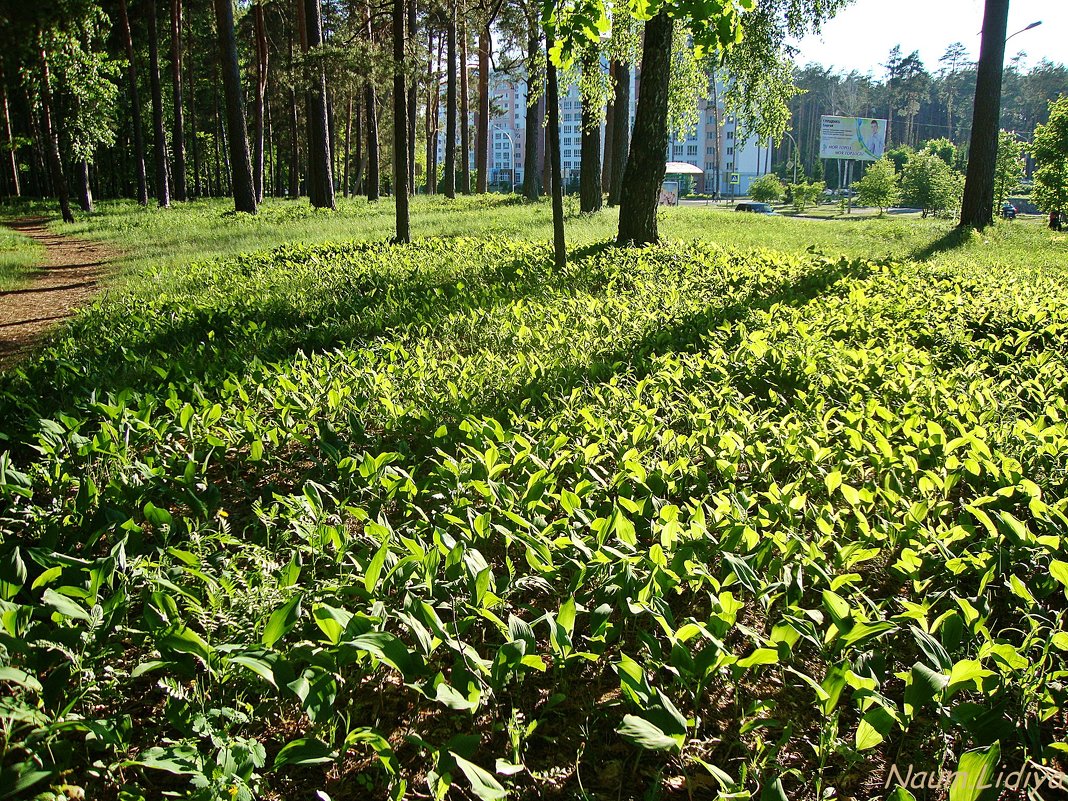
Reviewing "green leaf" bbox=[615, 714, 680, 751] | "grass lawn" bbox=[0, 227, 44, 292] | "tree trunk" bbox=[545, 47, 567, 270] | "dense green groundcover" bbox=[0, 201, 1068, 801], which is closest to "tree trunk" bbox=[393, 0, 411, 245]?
"tree trunk" bbox=[545, 47, 567, 270]

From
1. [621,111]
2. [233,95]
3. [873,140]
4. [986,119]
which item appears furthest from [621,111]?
[873,140]

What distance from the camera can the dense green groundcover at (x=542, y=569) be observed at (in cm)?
201

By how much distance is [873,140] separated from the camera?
2987 inches

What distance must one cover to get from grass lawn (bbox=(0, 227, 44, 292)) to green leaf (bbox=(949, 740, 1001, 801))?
12868mm

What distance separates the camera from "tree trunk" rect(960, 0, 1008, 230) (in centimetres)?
1404

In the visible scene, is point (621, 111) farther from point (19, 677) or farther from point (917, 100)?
point (917, 100)

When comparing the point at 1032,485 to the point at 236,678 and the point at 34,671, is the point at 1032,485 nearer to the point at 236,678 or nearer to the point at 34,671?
the point at 236,678

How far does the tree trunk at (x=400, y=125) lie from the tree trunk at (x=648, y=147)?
3.77 meters

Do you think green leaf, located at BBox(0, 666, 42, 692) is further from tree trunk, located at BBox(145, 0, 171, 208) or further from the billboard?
the billboard

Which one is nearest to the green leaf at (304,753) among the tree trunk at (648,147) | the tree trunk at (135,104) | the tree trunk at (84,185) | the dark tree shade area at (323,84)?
the dark tree shade area at (323,84)

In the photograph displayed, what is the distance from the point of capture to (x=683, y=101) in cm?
1405

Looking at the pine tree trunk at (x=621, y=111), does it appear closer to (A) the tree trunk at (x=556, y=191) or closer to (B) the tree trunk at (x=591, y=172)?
(B) the tree trunk at (x=591, y=172)

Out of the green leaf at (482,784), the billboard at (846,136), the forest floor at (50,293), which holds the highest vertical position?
the billboard at (846,136)

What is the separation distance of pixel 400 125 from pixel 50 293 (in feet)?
19.8
